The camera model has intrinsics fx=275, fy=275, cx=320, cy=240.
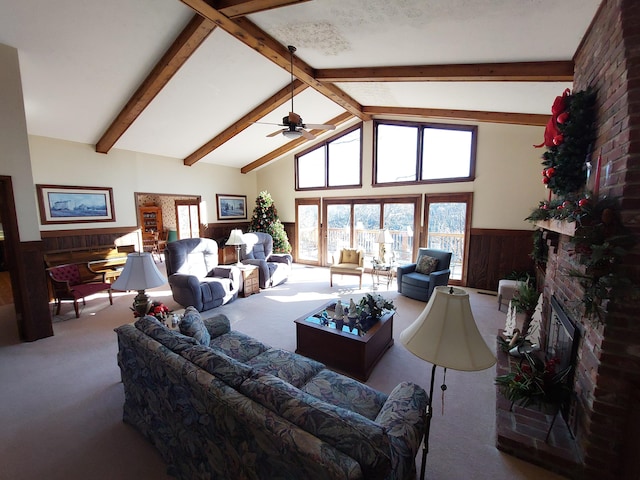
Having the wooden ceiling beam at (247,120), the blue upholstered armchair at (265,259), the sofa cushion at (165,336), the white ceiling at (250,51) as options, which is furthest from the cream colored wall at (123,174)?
the sofa cushion at (165,336)

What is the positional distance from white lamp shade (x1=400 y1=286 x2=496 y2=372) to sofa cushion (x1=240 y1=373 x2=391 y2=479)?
1.30 ft

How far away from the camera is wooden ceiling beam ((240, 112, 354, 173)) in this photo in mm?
6473

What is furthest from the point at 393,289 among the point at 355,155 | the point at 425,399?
the point at 425,399

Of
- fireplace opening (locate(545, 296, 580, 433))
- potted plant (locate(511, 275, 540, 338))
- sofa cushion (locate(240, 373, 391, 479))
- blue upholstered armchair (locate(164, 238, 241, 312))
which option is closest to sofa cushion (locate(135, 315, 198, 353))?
sofa cushion (locate(240, 373, 391, 479))

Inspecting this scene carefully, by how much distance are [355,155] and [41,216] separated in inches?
254

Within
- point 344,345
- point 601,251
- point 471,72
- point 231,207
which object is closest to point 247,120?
point 231,207

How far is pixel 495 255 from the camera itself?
17.6ft

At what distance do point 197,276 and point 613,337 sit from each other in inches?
196

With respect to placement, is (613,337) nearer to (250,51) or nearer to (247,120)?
(250,51)

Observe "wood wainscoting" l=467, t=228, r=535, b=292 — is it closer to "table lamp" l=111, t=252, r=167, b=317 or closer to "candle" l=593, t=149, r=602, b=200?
"candle" l=593, t=149, r=602, b=200

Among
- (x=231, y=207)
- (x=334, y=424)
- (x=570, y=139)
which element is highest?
(x=570, y=139)

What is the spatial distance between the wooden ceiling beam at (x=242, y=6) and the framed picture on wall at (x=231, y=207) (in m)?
5.36

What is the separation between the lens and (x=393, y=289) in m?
5.73

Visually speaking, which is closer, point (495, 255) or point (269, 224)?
point (495, 255)
